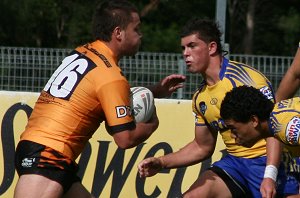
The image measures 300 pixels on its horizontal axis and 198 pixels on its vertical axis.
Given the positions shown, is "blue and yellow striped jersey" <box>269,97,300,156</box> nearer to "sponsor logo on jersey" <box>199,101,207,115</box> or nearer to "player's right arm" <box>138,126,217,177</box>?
"sponsor logo on jersey" <box>199,101,207,115</box>

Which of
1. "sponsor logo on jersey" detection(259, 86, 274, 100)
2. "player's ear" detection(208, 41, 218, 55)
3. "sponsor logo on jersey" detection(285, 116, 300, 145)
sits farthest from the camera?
"player's ear" detection(208, 41, 218, 55)

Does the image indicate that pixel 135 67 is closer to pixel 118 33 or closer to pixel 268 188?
pixel 118 33

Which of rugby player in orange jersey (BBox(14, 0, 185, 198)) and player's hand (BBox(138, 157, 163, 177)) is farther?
player's hand (BBox(138, 157, 163, 177))

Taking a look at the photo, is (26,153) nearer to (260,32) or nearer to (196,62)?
(196,62)

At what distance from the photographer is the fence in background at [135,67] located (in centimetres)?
1023

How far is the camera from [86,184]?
9.06 m

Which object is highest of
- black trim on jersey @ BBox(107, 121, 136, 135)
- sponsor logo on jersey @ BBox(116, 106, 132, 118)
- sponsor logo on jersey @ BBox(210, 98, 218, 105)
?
sponsor logo on jersey @ BBox(116, 106, 132, 118)

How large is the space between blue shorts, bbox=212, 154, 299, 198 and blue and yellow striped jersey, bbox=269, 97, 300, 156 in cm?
124

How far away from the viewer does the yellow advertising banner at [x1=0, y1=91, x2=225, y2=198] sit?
29.5 ft

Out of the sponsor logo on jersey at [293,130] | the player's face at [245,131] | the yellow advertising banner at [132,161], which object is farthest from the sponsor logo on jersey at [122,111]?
the yellow advertising banner at [132,161]

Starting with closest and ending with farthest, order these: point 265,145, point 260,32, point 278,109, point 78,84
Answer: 1. point 278,109
2. point 78,84
3. point 265,145
4. point 260,32

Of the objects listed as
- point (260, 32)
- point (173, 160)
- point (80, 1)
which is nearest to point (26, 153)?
point (173, 160)

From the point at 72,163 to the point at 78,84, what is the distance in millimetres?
531

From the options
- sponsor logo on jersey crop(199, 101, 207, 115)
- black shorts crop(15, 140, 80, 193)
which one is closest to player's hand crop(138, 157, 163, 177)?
sponsor logo on jersey crop(199, 101, 207, 115)
